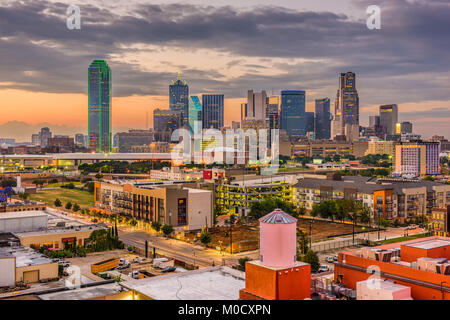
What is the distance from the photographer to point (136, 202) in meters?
46.4

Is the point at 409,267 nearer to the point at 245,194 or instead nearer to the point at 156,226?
the point at 156,226

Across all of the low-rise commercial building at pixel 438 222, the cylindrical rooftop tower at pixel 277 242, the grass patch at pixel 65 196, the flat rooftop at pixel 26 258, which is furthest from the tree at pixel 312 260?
the grass patch at pixel 65 196

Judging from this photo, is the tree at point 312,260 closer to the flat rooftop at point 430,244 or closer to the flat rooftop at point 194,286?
the flat rooftop at point 194,286

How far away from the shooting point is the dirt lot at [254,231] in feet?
124

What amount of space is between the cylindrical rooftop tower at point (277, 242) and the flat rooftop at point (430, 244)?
7.00 metres

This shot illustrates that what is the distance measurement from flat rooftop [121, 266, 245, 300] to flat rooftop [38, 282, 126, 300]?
472mm

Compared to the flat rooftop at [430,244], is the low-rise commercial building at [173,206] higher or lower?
lower

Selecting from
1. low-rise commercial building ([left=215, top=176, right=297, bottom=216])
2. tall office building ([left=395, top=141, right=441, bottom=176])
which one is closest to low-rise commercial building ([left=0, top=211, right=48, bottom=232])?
low-rise commercial building ([left=215, top=176, right=297, bottom=216])

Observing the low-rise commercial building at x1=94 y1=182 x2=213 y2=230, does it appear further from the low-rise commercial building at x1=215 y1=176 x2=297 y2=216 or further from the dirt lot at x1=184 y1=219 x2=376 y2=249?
the low-rise commercial building at x1=215 y1=176 x2=297 y2=216

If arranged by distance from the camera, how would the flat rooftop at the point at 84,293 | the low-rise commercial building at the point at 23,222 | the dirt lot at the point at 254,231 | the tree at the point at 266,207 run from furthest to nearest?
the tree at the point at 266,207 → the dirt lot at the point at 254,231 → the low-rise commercial building at the point at 23,222 → the flat rooftop at the point at 84,293

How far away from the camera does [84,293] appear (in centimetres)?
1498
